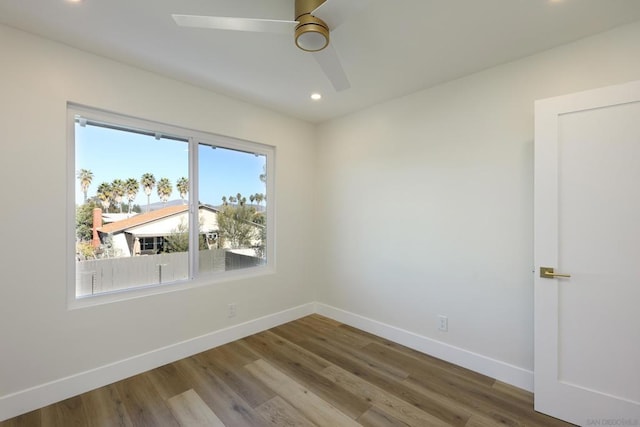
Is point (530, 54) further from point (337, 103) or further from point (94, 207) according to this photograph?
point (94, 207)

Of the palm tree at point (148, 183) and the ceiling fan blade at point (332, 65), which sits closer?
the ceiling fan blade at point (332, 65)

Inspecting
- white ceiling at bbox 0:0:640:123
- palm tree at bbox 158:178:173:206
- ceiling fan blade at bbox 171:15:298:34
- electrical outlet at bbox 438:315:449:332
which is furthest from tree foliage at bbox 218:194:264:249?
electrical outlet at bbox 438:315:449:332

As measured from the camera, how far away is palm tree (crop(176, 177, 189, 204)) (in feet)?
9.12

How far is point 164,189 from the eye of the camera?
2686 mm

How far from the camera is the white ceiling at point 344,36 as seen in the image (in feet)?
5.56

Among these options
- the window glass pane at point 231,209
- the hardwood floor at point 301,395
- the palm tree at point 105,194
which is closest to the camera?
the hardwood floor at point 301,395

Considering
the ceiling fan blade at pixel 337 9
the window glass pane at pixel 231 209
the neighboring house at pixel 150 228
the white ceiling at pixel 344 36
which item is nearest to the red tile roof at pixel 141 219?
the neighboring house at pixel 150 228

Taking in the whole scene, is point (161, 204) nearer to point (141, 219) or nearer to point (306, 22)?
point (141, 219)

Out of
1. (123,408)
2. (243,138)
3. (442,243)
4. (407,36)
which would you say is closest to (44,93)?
(243,138)

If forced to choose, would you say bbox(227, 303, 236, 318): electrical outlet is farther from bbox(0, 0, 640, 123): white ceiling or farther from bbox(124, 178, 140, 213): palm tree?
bbox(0, 0, 640, 123): white ceiling

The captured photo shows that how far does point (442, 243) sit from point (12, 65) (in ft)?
11.7

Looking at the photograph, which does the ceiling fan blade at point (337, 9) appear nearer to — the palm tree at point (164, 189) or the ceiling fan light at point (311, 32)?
the ceiling fan light at point (311, 32)

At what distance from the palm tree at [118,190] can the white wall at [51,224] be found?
1.10ft

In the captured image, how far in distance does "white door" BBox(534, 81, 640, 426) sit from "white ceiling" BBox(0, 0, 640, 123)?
51 cm
